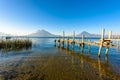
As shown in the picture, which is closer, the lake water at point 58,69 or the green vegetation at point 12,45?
the lake water at point 58,69

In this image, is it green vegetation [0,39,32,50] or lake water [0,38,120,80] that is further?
green vegetation [0,39,32,50]

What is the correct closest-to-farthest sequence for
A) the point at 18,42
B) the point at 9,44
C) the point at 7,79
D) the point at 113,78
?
1. the point at 7,79
2. the point at 113,78
3. the point at 9,44
4. the point at 18,42

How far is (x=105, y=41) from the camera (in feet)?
55.9

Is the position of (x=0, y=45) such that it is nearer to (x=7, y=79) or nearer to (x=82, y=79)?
(x=7, y=79)

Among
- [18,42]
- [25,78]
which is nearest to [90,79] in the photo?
[25,78]

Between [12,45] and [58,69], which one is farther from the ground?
[12,45]

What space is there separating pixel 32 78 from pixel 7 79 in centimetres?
178

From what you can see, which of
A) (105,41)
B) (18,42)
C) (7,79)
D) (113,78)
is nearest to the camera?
(7,79)

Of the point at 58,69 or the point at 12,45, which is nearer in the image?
the point at 58,69

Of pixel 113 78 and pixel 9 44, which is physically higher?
pixel 9 44

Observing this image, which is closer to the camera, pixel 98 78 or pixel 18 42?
pixel 98 78

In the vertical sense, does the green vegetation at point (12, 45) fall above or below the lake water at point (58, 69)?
above

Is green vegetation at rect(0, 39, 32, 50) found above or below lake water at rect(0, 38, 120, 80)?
above

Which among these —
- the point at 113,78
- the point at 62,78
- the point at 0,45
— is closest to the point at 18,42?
the point at 0,45
